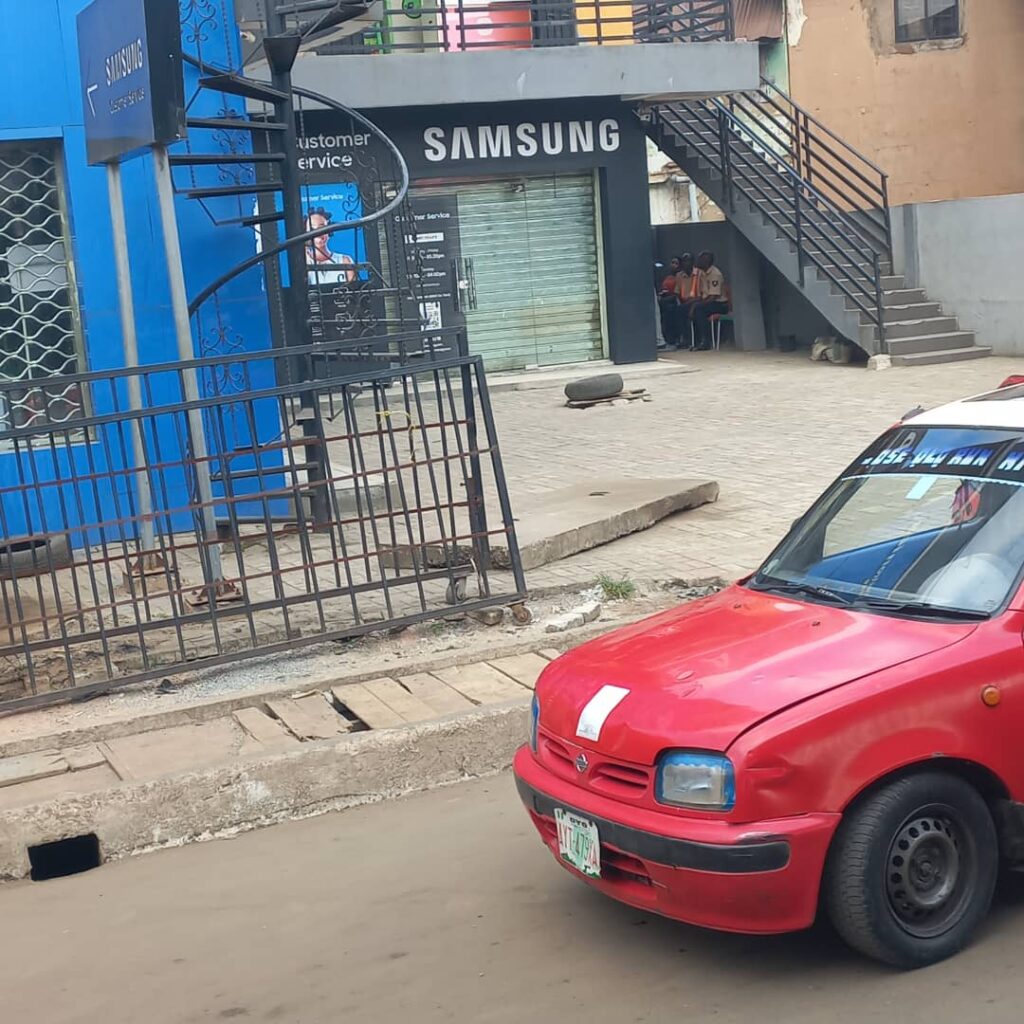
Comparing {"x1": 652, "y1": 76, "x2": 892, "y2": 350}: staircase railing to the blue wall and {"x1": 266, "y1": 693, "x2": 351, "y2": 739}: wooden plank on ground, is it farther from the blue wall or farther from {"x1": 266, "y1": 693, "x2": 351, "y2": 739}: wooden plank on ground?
{"x1": 266, "y1": 693, "x2": 351, "y2": 739}: wooden plank on ground

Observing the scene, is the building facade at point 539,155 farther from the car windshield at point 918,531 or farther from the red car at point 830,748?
the red car at point 830,748

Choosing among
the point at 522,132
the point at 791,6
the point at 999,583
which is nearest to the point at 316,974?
the point at 999,583

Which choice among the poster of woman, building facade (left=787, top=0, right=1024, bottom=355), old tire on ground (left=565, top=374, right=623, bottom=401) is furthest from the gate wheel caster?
building facade (left=787, top=0, right=1024, bottom=355)

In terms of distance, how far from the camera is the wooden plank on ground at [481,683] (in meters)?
6.35

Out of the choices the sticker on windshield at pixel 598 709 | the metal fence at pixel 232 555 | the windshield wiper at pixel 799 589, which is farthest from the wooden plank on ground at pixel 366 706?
the sticker on windshield at pixel 598 709

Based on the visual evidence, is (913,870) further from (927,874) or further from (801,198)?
(801,198)

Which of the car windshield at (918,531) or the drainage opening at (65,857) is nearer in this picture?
the car windshield at (918,531)

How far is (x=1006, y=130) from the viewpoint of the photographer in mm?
25812

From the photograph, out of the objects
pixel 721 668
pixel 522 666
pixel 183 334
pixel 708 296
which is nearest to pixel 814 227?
pixel 708 296

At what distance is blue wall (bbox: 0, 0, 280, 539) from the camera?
1002 cm

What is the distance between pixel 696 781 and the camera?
375cm

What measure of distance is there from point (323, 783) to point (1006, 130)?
23.8 meters

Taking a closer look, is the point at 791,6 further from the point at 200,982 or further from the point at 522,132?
the point at 200,982

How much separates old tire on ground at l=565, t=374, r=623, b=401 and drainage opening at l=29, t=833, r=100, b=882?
11730 mm
